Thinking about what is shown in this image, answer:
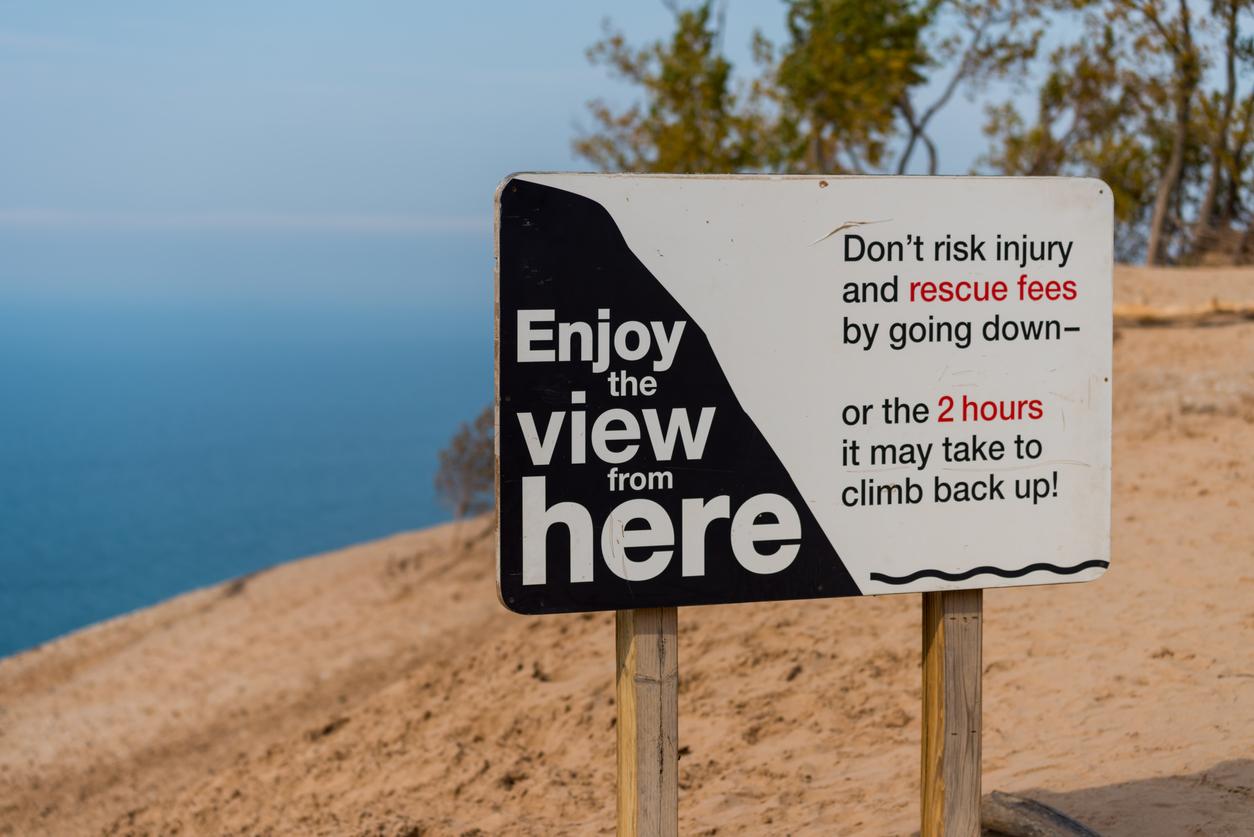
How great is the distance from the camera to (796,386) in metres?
3.15

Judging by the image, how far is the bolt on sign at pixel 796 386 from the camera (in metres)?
3.01

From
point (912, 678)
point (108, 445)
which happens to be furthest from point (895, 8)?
point (108, 445)

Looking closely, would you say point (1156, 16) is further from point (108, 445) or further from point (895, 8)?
point (108, 445)

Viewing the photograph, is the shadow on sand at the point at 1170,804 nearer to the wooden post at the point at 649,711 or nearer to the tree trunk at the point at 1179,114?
the wooden post at the point at 649,711

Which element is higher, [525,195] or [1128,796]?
A: [525,195]

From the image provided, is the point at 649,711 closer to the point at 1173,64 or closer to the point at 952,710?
the point at 952,710

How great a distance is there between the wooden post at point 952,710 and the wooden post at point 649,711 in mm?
753

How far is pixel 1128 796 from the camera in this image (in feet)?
13.9

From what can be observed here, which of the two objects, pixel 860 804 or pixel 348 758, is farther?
pixel 348 758

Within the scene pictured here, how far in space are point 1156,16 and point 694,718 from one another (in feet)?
76.2

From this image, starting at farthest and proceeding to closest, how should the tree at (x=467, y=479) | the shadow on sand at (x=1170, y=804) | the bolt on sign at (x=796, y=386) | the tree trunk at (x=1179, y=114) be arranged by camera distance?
the tree trunk at (x=1179, y=114), the tree at (x=467, y=479), the shadow on sand at (x=1170, y=804), the bolt on sign at (x=796, y=386)

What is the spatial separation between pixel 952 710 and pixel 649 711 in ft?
2.84

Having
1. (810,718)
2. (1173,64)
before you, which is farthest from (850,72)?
(810,718)

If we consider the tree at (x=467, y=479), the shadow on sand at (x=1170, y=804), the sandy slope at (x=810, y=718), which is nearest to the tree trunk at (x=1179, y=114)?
the sandy slope at (x=810, y=718)
